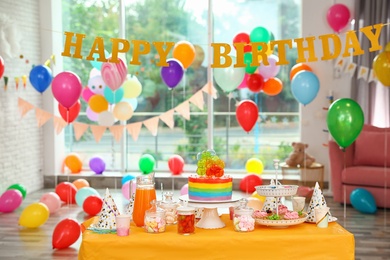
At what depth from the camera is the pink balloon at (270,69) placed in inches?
305

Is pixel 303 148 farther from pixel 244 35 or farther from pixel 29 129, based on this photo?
pixel 29 129

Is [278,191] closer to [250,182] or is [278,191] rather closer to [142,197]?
[142,197]

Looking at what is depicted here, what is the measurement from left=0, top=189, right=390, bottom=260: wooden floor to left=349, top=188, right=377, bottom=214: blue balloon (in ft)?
0.22

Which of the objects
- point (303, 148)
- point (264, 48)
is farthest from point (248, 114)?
point (264, 48)

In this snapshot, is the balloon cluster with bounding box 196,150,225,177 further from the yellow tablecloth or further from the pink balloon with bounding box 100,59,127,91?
the pink balloon with bounding box 100,59,127,91

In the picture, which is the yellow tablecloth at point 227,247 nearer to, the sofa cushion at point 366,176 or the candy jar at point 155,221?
the candy jar at point 155,221

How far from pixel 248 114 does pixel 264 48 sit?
2.13 metres

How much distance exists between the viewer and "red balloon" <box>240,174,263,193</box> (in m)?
7.97

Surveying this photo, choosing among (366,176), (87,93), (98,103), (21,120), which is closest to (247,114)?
(366,176)

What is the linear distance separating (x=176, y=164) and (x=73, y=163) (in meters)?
1.38

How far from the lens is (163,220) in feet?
11.1

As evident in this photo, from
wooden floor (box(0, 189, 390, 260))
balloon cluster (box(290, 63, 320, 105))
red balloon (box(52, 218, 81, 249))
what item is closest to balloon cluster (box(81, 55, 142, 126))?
wooden floor (box(0, 189, 390, 260))

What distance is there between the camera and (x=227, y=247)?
10.8 ft

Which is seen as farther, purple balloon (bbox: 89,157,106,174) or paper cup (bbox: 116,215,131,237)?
purple balloon (bbox: 89,157,106,174)
